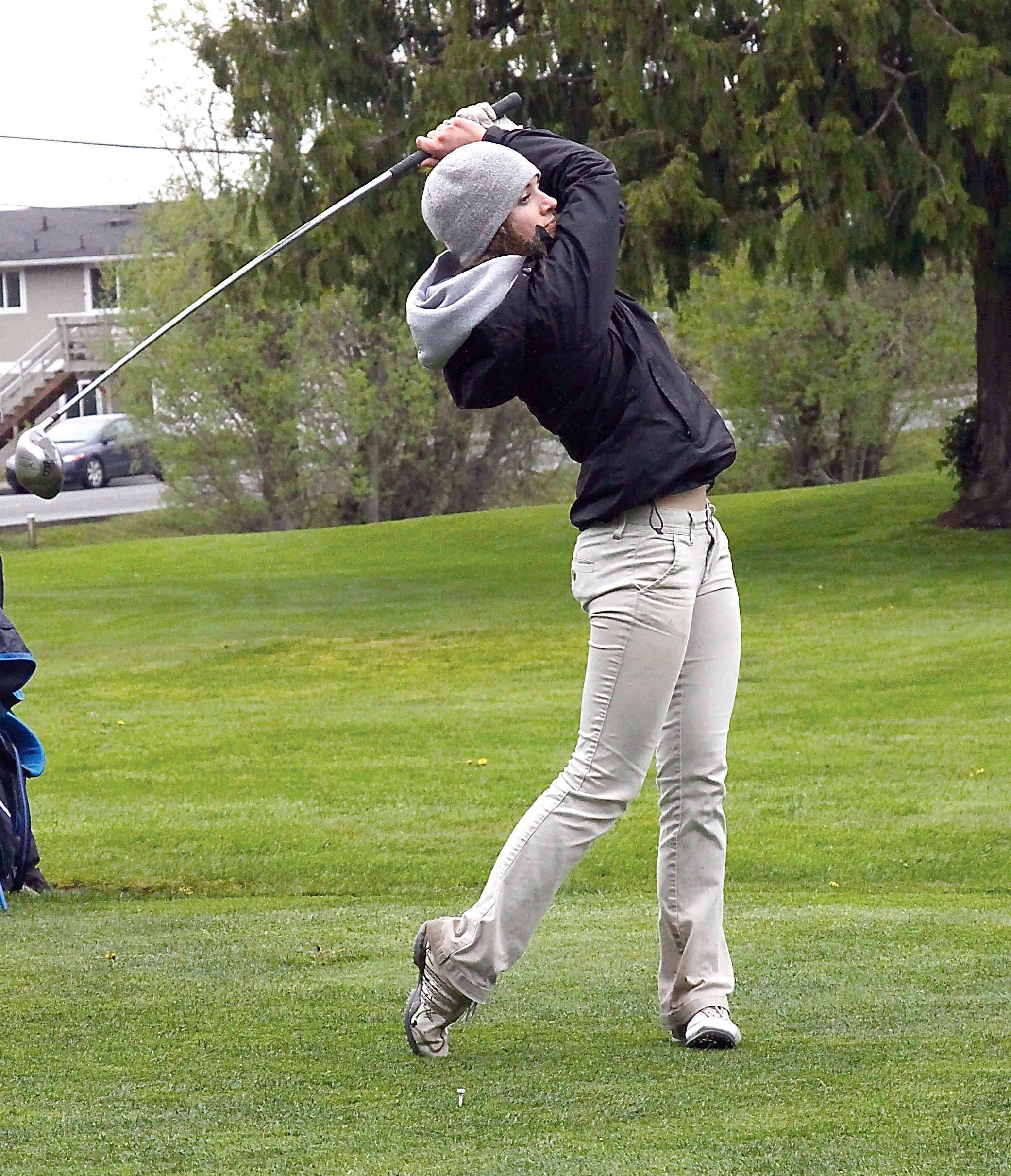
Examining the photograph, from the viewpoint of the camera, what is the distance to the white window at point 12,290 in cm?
5422

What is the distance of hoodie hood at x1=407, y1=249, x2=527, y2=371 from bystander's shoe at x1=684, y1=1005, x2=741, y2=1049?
4.73ft

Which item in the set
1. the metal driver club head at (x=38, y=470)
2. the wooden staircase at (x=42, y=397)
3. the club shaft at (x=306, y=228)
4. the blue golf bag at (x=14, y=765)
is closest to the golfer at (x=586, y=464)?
the club shaft at (x=306, y=228)

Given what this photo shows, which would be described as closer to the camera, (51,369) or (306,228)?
(306,228)

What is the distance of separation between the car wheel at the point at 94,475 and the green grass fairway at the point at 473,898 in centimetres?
2192

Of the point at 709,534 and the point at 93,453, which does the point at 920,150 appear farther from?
the point at 93,453

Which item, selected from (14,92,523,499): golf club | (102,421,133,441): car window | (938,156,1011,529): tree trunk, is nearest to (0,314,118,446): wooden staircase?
(102,421,133,441): car window

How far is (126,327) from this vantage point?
32.4 m

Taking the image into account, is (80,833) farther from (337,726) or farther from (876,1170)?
(876,1170)

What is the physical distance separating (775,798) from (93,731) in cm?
486

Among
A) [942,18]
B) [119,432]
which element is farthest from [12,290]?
[942,18]

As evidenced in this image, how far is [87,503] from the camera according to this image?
36.8m

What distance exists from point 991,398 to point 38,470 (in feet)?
50.8

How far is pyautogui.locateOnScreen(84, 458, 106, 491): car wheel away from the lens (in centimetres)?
3950

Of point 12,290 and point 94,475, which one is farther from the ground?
point 12,290
